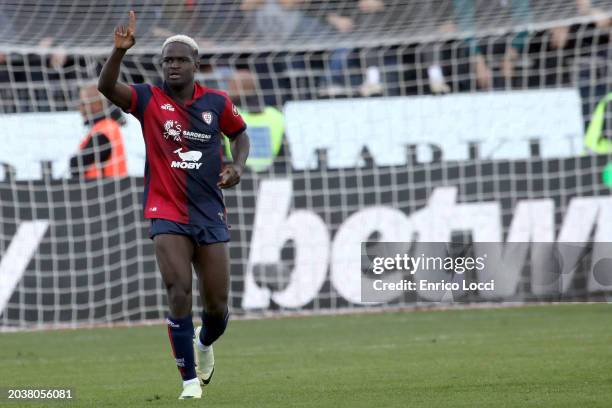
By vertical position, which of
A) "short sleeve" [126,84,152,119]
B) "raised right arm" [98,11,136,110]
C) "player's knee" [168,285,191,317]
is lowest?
"player's knee" [168,285,191,317]

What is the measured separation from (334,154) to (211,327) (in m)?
8.18

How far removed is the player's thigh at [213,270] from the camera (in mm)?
7652

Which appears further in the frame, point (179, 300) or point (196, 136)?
point (196, 136)

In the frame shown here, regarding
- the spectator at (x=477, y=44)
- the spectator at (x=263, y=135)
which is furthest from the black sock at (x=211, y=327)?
the spectator at (x=477, y=44)

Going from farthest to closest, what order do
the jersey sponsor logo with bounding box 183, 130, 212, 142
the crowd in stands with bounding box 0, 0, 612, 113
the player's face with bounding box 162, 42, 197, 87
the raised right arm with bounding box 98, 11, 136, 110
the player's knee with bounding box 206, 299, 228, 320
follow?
the crowd in stands with bounding box 0, 0, 612, 113 → the player's knee with bounding box 206, 299, 228, 320 → the jersey sponsor logo with bounding box 183, 130, 212, 142 → the player's face with bounding box 162, 42, 197, 87 → the raised right arm with bounding box 98, 11, 136, 110

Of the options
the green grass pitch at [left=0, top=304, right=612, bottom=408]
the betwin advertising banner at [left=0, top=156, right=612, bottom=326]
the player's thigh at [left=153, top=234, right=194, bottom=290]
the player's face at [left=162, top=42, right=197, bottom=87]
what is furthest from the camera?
the betwin advertising banner at [left=0, top=156, right=612, bottom=326]

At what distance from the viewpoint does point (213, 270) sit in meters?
7.68

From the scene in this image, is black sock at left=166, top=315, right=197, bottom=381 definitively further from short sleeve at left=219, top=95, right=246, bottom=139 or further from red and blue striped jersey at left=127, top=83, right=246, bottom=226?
short sleeve at left=219, top=95, right=246, bottom=139

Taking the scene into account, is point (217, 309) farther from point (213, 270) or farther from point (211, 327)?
point (213, 270)

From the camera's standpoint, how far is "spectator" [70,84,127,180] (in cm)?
1506

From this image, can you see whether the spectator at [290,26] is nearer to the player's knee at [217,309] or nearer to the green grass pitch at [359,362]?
the green grass pitch at [359,362]

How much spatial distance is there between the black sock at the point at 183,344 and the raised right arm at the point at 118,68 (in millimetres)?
1339

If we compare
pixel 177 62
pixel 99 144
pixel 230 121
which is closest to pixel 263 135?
pixel 99 144

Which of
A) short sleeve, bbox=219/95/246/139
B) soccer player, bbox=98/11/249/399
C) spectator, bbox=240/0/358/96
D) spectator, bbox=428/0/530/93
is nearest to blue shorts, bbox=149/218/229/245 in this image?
soccer player, bbox=98/11/249/399
